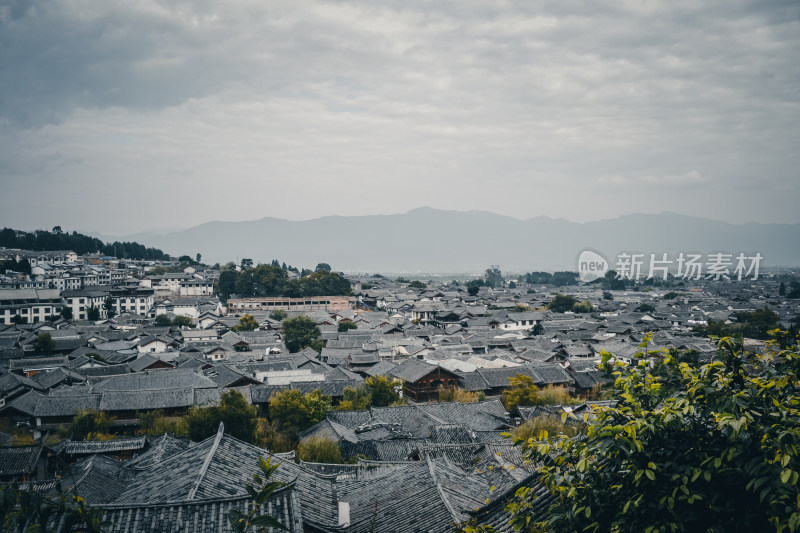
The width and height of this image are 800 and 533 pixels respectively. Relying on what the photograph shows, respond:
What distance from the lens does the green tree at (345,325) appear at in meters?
48.6

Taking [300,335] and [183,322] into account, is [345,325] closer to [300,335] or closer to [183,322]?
[300,335]

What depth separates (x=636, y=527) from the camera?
4062 millimetres

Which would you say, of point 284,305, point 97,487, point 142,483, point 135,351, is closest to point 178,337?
point 135,351

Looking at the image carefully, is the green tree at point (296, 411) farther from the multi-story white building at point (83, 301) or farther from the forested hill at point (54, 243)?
the forested hill at point (54, 243)

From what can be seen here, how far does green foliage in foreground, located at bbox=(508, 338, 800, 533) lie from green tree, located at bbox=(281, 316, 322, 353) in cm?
3796

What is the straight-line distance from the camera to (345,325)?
4928 cm

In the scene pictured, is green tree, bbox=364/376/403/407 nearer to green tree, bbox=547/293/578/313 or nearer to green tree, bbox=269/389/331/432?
green tree, bbox=269/389/331/432

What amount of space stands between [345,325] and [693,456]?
45.8 meters

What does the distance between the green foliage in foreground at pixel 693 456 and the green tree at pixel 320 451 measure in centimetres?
1354

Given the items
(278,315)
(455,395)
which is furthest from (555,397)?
(278,315)

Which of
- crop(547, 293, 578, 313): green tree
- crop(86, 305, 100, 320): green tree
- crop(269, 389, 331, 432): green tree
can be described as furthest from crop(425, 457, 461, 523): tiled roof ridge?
crop(547, 293, 578, 313): green tree

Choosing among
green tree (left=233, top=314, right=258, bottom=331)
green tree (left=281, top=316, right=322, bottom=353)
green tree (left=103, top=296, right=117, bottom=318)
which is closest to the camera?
green tree (left=281, top=316, right=322, bottom=353)

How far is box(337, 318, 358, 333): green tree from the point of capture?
48.6m

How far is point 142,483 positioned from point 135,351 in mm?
31613
